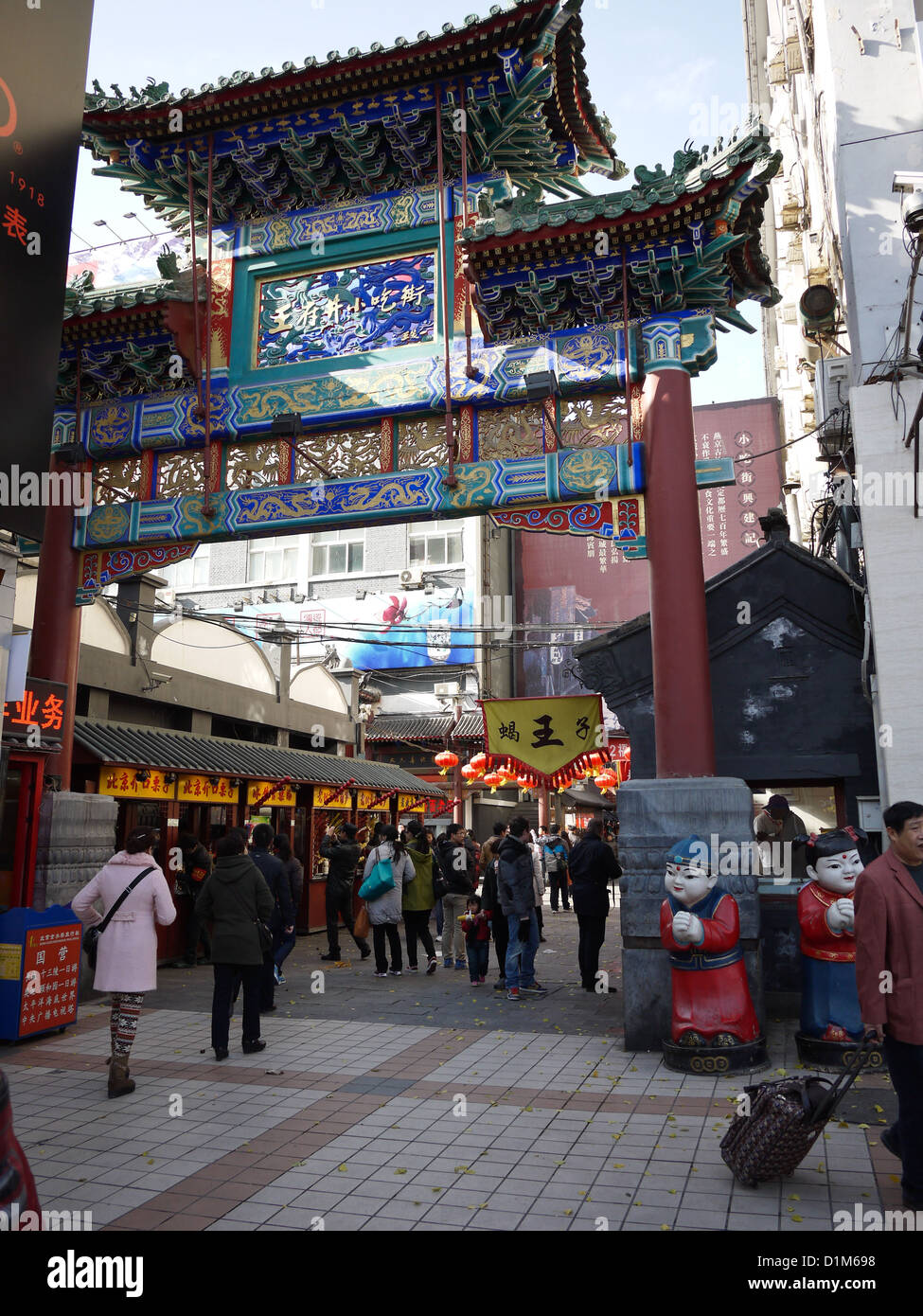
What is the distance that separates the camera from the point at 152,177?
37.1 ft

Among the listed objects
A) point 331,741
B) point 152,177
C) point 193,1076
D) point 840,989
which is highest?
point 152,177

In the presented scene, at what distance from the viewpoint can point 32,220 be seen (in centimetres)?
662

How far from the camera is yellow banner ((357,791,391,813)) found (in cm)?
2009

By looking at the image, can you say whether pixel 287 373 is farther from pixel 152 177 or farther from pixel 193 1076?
pixel 193 1076

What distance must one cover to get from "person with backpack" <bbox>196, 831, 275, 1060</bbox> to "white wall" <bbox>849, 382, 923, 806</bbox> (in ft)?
18.3

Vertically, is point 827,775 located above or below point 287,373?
below

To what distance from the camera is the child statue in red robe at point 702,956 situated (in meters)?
6.81

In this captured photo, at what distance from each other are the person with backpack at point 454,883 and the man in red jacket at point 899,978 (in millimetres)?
7966

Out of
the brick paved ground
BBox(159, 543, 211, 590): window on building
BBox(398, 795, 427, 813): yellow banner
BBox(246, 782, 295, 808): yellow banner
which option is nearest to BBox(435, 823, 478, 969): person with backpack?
the brick paved ground

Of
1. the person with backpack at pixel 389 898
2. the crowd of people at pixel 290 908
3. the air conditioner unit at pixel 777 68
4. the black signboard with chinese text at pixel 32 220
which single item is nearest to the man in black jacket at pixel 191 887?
the crowd of people at pixel 290 908

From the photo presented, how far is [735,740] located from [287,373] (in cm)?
641

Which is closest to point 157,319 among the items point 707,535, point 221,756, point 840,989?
point 221,756

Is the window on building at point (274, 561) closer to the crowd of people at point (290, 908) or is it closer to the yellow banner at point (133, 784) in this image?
the crowd of people at point (290, 908)
